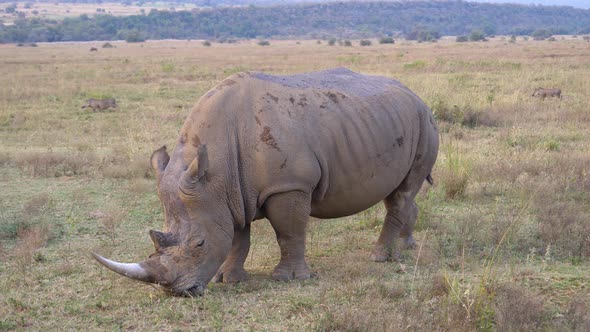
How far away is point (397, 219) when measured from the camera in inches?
313

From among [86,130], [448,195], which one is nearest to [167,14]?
[86,130]

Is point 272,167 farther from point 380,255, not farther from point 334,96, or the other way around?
point 380,255

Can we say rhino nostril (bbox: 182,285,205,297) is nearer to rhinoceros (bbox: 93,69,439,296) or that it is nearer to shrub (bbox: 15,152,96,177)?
rhinoceros (bbox: 93,69,439,296)

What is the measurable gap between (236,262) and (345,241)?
195 cm

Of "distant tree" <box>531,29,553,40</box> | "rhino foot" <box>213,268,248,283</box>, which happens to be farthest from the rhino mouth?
"distant tree" <box>531,29,553,40</box>

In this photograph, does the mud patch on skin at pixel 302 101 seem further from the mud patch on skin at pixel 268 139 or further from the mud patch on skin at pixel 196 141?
the mud patch on skin at pixel 196 141

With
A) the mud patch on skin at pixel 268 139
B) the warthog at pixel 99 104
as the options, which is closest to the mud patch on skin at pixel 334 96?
the mud patch on skin at pixel 268 139

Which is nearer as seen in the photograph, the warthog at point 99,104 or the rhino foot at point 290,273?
the rhino foot at point 290,273

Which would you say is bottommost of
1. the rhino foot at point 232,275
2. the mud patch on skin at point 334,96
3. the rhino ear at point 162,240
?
the rhino foot at point 232,275

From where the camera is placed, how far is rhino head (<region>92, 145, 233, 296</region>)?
598 centimetres

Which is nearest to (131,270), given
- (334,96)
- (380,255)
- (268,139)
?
(268,139)

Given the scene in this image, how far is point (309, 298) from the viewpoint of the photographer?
622 cm

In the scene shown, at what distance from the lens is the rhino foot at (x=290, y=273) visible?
6.88 meters

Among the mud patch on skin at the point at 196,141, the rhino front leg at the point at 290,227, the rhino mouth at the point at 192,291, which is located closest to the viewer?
the rhino mouth at the point at 192,291
